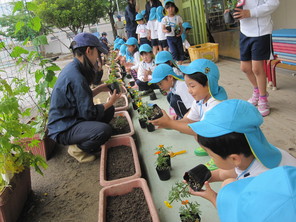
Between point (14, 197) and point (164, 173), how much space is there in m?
1.10

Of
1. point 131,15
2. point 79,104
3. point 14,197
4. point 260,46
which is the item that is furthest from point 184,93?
point 131,15

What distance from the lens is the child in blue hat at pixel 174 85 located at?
2.26 m

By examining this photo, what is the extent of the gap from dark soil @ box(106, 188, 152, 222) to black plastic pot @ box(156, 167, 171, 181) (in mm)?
207

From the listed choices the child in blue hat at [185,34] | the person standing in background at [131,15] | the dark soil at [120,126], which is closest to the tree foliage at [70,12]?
the person standing in background at [131,15]

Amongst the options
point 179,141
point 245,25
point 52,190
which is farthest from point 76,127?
point 245,25

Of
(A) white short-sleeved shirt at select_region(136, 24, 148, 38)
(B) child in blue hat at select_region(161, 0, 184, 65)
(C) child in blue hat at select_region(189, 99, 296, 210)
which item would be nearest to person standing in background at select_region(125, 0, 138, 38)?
(A) white short-sleeved shirt at select_region(136, 24, 148, 38)

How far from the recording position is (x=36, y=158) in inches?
70.8

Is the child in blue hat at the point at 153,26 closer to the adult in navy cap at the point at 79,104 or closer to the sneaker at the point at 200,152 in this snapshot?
the adult in navy cap at the point at 79,104

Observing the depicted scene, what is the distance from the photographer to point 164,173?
1822 mm

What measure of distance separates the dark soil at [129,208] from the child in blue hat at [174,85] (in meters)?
0.95

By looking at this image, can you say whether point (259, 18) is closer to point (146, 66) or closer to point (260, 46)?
point (260, 46)

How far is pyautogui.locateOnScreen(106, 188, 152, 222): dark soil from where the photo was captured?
147 cm

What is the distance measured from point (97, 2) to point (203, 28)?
9311mm

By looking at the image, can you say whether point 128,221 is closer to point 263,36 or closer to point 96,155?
point 96,155
